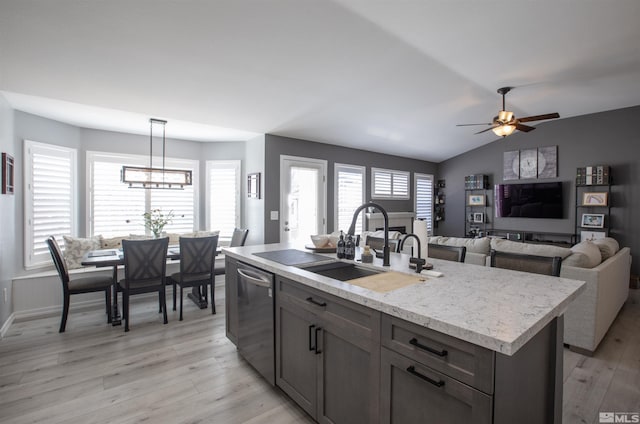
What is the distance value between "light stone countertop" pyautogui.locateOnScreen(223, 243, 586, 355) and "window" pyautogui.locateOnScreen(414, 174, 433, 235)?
586cm

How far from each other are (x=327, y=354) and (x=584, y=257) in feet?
8.82

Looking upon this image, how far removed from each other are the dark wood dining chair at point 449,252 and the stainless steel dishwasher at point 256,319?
4.77 feet

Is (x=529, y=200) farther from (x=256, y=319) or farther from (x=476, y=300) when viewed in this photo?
(x=256, y=319)

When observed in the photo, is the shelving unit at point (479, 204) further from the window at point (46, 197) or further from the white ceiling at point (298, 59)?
the window at point (46, 197)

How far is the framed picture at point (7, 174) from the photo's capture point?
3145mm

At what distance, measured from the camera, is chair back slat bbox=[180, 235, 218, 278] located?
3760mm

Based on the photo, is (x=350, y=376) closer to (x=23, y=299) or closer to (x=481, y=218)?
(x=23, y=299)

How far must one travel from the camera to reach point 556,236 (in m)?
6.23

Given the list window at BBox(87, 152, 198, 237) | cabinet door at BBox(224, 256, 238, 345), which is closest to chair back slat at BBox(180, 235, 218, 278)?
cabinet door at BBox(224, 256, 238, 345)

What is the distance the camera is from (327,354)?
1688mm

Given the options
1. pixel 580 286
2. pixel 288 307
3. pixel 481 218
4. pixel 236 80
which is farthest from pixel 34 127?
pixel 481 218

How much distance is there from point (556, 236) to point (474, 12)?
18.0ft

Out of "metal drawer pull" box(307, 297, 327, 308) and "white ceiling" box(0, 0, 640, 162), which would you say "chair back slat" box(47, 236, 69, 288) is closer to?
"white ceiling" box(0, 0, 640, 162)

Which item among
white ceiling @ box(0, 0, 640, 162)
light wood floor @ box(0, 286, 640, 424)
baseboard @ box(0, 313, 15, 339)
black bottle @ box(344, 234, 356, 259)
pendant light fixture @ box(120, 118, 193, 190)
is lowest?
light wood floor @ box(0, 286, 640, 424)
